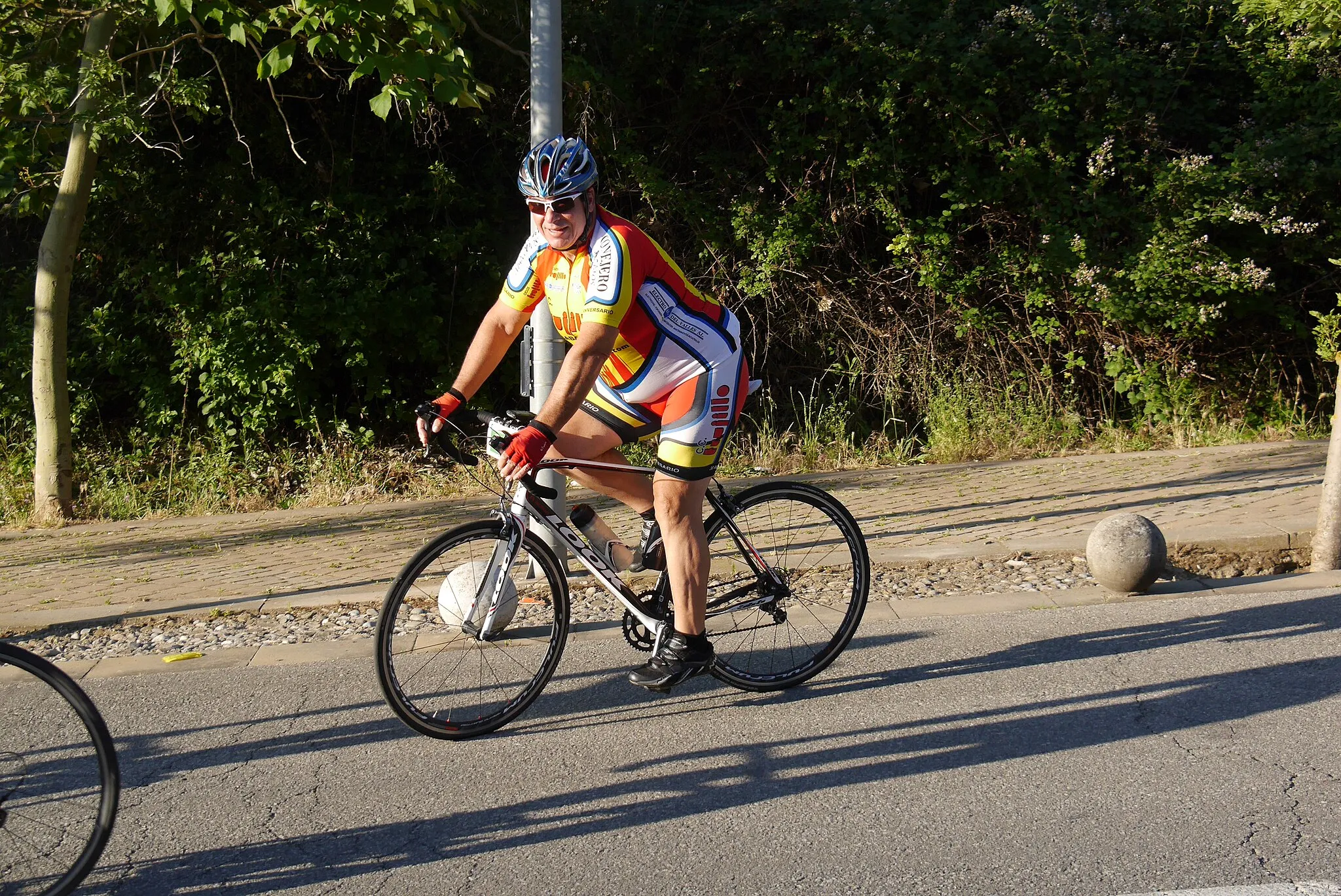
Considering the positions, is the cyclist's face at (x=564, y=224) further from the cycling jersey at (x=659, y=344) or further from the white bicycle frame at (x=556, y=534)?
the white bicycle frame at (x=556, y=534)

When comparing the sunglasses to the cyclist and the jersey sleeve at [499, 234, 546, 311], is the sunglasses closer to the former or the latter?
the cyclist

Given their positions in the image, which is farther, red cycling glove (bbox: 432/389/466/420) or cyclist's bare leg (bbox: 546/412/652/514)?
cyclist's bare leg (bbox: 546/412/652/514)

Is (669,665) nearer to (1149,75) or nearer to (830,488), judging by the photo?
(830,488)

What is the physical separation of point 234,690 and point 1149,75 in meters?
9.75

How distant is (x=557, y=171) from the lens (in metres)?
4.10

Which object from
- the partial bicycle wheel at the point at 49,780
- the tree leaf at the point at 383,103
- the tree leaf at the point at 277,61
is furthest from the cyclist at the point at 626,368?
the tree leaf at the point at 277,61

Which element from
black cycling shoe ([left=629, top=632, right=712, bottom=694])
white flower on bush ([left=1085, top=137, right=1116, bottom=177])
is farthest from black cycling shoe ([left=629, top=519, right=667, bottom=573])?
white flower on bush ([left=1085, top=137, right=1116, bottom=177])

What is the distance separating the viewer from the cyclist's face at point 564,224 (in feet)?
13.6

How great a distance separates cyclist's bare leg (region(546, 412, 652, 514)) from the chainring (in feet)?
1.25

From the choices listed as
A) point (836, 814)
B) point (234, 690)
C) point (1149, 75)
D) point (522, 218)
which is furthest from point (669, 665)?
point (1149, 75)

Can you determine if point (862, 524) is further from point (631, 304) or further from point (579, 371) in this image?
point (579, 371)

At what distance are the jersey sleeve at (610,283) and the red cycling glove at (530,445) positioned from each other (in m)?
0.41

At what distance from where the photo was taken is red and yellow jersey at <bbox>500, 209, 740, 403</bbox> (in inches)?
161

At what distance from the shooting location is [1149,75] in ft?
36.2
